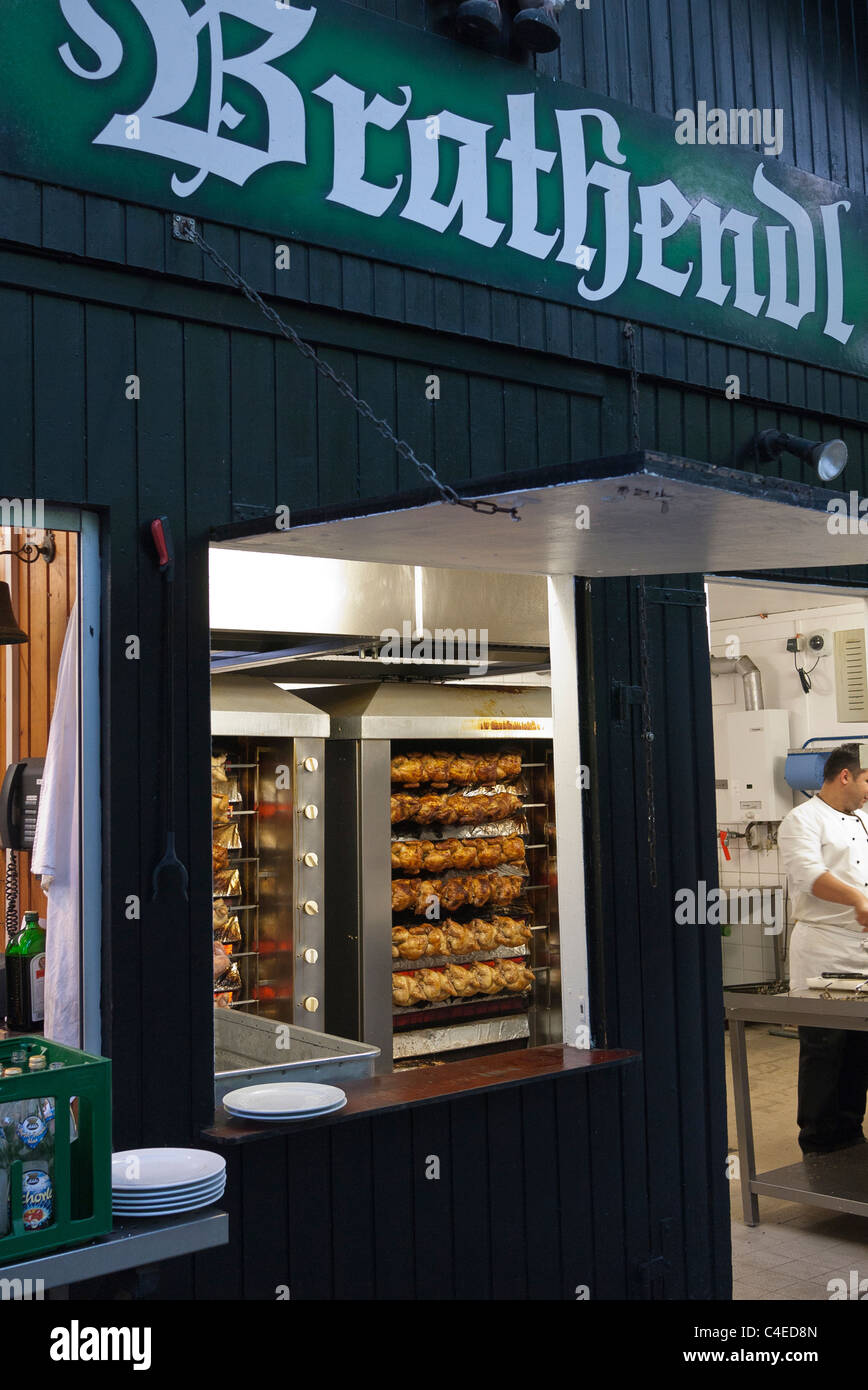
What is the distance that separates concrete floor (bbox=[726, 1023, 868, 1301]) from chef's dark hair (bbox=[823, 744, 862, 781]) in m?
1.95

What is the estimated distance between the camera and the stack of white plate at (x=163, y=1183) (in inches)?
102

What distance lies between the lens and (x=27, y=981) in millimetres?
Result: 4297

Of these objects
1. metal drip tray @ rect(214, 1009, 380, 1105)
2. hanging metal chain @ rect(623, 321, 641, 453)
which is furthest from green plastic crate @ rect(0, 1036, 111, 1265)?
hanging metal chain @ rect(623, 321, 641, 453)

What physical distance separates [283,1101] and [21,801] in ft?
5.56

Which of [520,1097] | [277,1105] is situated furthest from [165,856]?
[520,1097]

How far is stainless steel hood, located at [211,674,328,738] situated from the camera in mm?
5551

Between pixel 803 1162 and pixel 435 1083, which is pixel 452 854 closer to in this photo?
pixel 803 1162

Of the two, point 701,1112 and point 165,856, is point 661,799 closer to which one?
point 701,1112

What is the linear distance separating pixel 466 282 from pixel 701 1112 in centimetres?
316

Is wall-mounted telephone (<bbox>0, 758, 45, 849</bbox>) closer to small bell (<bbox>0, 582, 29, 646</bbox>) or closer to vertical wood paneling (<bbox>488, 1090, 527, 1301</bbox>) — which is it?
small bell (<bbox>0, 582, 29, 646</bbox>)

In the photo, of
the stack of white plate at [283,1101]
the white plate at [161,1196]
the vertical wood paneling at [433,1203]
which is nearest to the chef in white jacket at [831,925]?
the vertical wood paneling at [433,1203]

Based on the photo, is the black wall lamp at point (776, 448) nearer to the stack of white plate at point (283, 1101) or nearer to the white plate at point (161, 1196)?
the stack of white plate at point (283, 1101)

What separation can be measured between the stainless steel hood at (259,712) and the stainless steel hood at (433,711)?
222mm

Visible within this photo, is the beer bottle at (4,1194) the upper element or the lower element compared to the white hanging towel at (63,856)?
lower
